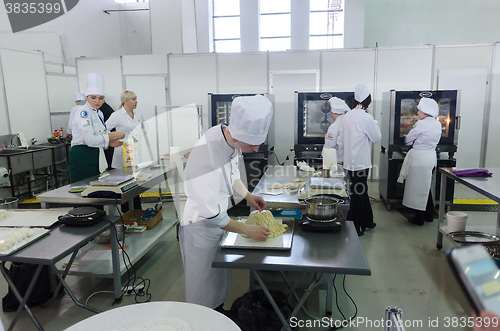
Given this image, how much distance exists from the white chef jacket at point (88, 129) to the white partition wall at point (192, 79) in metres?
3.28

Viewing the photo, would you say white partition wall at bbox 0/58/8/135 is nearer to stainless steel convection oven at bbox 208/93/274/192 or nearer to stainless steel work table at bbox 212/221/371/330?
stainless steel convection oven at bbox 208/93/274/192

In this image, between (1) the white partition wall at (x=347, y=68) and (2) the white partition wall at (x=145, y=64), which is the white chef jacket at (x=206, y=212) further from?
(2) the white partition wall at (x=145, y=64)

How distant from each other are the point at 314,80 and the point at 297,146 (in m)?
2.12

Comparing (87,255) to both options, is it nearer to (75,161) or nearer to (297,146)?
(75,161)

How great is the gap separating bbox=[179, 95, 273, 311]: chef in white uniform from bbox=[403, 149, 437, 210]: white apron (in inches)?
123

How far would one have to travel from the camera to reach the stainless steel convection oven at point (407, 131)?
4.68m

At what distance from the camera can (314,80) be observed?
21.4 ft

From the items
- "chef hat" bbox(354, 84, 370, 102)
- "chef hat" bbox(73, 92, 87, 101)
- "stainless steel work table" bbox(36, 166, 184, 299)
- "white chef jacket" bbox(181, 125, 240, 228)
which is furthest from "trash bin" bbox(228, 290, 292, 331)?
"chef hat" bbox(73, 92, 87, 101)

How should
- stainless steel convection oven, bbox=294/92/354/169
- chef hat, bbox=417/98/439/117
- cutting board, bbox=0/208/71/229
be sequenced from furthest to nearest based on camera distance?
1. stainless steel convection oven, bbox=294/92/354/169
2. chef hat, bbox=417/98/439/117
3. cutting board, bbox=0/208/71/229

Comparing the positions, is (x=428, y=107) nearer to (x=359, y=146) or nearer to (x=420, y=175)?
(x=420, y=175)

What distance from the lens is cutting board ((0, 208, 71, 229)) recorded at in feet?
7.65

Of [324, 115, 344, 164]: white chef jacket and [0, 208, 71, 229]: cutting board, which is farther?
[324, 115, 344, 164]: white chef jacket

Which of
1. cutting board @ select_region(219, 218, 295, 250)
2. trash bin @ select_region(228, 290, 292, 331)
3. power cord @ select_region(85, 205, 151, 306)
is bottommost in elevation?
power cord @ select_region(85, 205, 151, 306)

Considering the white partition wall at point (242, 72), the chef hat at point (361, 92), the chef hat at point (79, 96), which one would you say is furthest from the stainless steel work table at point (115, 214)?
the chef hat at point (79, 96)
